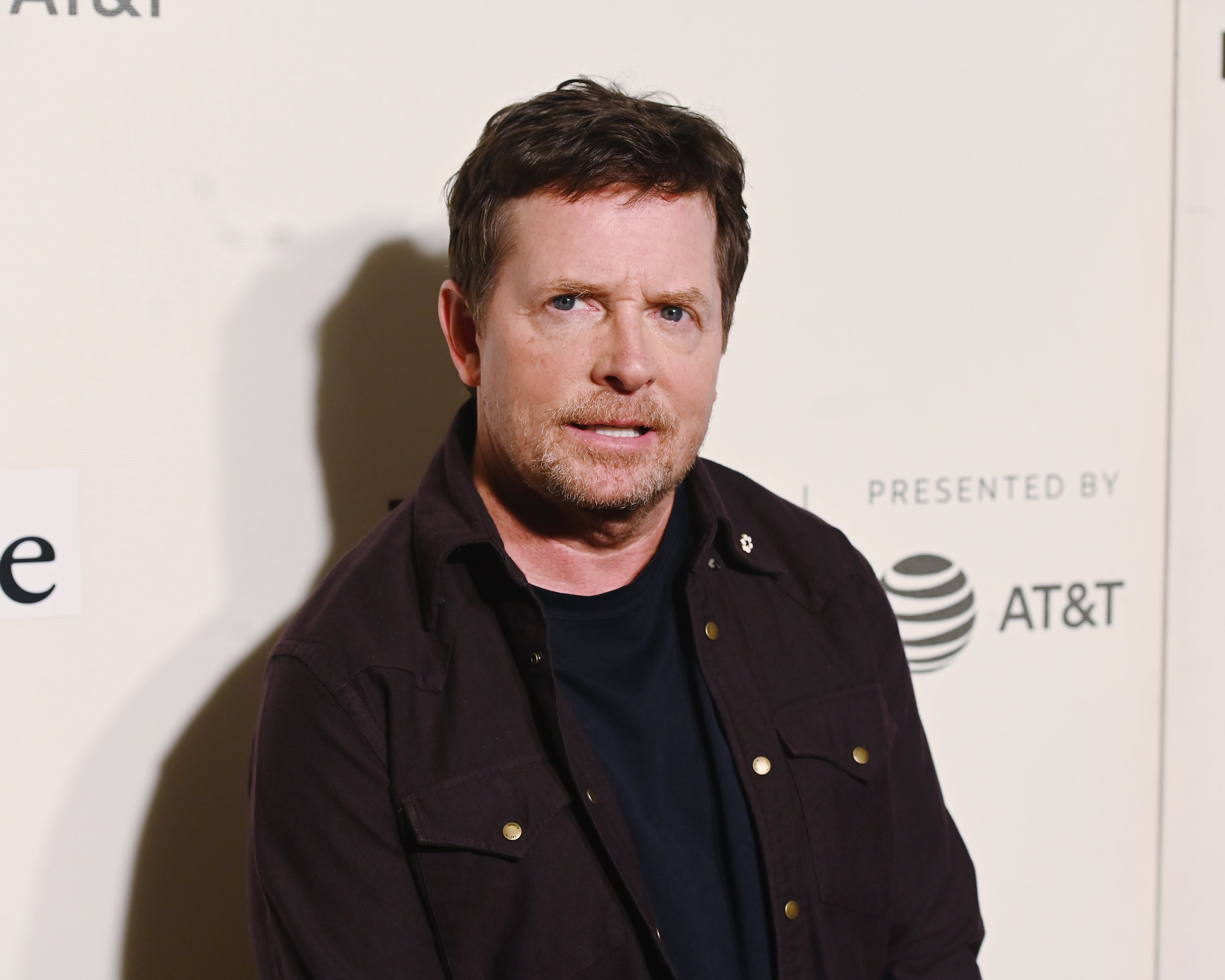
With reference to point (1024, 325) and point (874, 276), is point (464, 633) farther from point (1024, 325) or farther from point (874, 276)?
point (1024, 325)

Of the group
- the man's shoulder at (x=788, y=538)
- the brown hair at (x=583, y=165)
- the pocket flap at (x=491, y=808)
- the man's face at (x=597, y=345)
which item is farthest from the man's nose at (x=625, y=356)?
the pocket flap at (x=491, y=808)

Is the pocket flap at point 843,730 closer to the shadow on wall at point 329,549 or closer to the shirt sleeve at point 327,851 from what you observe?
the shirt sleeve at point 327,851

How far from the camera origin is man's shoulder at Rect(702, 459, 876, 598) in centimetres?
128

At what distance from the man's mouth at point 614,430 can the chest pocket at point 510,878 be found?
30 centimetres

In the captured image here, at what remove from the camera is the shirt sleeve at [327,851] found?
1.00 m

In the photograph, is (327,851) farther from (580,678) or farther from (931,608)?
(931,608)

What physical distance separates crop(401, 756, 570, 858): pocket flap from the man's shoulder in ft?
1.13

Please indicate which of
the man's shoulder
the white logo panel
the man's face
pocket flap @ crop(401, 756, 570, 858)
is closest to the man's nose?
the man's face

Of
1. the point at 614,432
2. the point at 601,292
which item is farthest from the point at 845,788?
the point at 601,292

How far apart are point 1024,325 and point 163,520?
44.8 inches

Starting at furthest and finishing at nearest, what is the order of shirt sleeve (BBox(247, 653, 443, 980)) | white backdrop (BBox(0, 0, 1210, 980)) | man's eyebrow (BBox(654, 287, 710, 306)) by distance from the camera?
1. white backdrop (BBox(0, 0, 1210, 980))
2. man's eyebrow (BBox(654, 287, 710, 306))
3. shirt sleeve (BBox(247, 653, 443, 980))

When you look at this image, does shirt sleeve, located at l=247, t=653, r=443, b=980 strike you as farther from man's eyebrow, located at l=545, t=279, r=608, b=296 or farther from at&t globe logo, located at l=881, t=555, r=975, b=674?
at&t globe logo, located at l=881, t=555, r=975, b=674

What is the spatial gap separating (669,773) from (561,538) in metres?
0.25

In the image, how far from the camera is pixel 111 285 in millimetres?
1311
